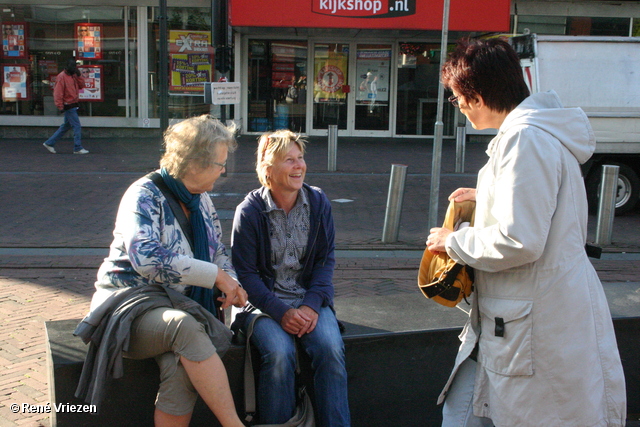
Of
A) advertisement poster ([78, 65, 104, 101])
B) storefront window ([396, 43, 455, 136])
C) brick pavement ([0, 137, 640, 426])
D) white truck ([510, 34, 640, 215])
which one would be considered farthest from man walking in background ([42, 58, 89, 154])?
white truck ([510, 34, 640, 215])

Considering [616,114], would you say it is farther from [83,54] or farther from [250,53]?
[83,54]

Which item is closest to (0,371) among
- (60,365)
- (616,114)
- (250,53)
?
(60,365)

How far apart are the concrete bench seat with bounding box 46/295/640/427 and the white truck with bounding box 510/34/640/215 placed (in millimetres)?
6043

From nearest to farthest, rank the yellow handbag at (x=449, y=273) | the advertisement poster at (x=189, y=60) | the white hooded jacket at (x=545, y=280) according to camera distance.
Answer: the white hooded jacket at (x=545, y=280) → the yellow handbag at (x=449, y=273) → the advertisement poster at (x=189, y=60)

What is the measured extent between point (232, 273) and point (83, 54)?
15.6m

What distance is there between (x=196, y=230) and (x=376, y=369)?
1.08m

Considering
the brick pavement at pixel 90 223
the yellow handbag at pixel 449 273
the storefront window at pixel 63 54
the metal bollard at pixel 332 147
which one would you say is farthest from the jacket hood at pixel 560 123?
the storefront window at pixel 63 54

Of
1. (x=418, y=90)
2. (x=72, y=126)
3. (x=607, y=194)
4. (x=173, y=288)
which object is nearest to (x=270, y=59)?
(x=418, y=90)

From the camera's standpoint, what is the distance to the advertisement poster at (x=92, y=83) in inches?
677

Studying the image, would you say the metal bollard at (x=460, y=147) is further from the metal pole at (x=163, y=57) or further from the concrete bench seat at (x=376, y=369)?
the concrete bench seat at (x=376, y=369)

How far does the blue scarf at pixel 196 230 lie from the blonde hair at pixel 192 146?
4 centimetres

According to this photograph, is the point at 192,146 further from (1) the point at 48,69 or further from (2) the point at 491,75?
(1) the point at 48,69

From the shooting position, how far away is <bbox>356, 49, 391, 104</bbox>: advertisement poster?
18.0 meters

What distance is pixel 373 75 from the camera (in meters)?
18.1
